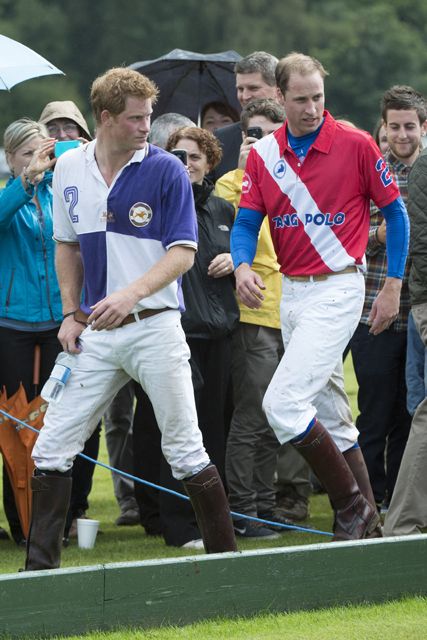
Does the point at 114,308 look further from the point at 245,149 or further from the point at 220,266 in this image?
the point at 245,149

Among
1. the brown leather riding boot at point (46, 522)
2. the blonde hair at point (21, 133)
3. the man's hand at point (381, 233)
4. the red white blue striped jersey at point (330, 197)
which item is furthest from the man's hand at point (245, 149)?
the brown leather riding boot at point (46, 522)

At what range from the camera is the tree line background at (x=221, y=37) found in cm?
6819

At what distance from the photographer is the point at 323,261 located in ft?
22.9

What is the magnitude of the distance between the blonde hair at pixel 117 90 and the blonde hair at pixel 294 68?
34.8 inches

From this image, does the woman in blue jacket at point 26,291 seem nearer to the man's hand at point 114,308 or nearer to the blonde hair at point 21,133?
the blonde hair at point 21,133

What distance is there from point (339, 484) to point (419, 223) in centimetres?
147

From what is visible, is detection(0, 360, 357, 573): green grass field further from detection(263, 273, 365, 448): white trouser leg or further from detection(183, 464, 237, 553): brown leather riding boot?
detection(263, 273, 365, 448): white trouser leg

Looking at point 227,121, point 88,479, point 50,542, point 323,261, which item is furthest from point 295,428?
point 227,121

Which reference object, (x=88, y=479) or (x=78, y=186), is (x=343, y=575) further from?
(x=88, y=479)

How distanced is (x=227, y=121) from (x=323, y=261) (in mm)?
4154

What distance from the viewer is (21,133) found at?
8266 millimetres

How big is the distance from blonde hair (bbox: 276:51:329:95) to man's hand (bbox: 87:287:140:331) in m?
1.50

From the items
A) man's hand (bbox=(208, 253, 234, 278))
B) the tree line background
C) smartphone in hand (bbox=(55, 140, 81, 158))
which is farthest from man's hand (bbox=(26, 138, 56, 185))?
the tree line background

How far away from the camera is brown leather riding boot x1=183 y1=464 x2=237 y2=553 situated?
Result: 6.55m
